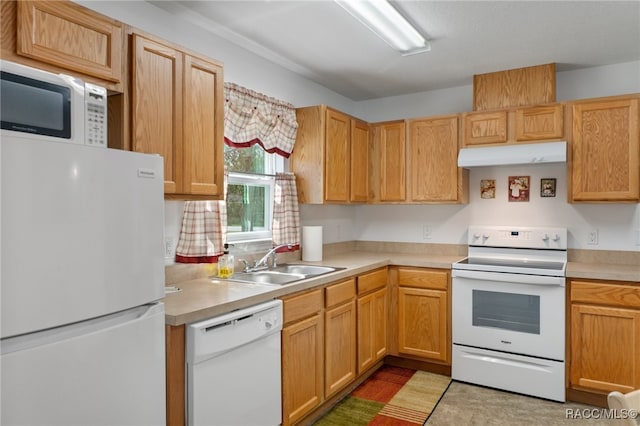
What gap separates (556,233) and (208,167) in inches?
112

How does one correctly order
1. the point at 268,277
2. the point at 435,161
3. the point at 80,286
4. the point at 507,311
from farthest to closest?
the point at 435,161 → the point at 507,311 → the point at 268,277 → the point at 80,286

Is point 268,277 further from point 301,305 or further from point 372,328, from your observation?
point 372,328

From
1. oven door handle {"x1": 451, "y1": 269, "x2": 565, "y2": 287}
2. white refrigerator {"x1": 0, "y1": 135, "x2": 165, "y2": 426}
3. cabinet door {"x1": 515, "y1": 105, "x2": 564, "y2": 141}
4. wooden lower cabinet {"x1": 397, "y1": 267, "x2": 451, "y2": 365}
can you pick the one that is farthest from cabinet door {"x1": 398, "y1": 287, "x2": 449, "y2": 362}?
white refrigerator {"x1": 0, "y1": 135, "x2": 165, "y2": 426}

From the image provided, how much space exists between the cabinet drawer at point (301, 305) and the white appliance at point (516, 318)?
130 cm

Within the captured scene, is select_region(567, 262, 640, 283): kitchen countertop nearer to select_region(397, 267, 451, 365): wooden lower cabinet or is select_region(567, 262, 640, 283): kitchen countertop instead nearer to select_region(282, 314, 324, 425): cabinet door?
select_region(397, 267, 451, 365): wooden lower cabinet

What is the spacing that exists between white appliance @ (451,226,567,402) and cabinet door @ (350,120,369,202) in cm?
108

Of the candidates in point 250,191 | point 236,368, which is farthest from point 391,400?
point 250,191

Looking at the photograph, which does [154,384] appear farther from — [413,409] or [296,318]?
[413,409]

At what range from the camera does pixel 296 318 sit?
2541 millimetres

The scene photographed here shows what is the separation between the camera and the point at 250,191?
3324 millimetres

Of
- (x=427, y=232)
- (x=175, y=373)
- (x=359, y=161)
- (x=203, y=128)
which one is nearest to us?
(x=175, y=373)

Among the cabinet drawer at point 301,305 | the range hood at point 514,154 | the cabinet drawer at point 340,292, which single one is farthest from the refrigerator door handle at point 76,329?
the range hood at point 514,154

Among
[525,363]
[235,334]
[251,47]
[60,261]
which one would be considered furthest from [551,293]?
[60,261]

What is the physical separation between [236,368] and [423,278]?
196 centimetres
